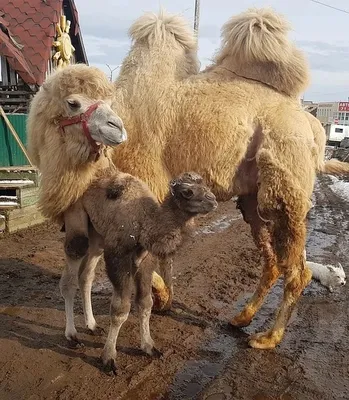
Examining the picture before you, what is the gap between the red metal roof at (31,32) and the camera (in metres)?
11.8

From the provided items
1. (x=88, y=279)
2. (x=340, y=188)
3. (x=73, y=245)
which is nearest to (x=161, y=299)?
(x=88, y=279)

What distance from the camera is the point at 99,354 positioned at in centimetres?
402

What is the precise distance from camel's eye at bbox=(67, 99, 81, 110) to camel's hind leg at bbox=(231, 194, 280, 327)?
202 cm

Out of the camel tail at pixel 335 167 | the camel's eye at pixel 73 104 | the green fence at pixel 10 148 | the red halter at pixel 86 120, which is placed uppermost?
the camel's eye at pixel 73 104

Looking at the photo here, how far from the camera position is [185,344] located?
4312 millimetres

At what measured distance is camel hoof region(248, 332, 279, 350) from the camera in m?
4.31

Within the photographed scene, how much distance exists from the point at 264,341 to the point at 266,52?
2.66 m

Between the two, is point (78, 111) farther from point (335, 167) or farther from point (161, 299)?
point (335, 167)

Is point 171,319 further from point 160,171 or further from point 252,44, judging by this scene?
point 252,44

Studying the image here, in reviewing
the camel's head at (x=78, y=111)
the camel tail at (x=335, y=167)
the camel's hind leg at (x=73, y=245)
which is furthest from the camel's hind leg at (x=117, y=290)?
the camel tail at (x=335, y=167)

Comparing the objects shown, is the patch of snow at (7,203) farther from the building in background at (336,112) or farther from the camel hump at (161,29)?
the building in background at (336,112)

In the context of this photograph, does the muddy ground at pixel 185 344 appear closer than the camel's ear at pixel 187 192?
No

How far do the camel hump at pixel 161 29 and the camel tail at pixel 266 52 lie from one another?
0.42m

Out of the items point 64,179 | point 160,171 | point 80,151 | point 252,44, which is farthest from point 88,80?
point 252,44
